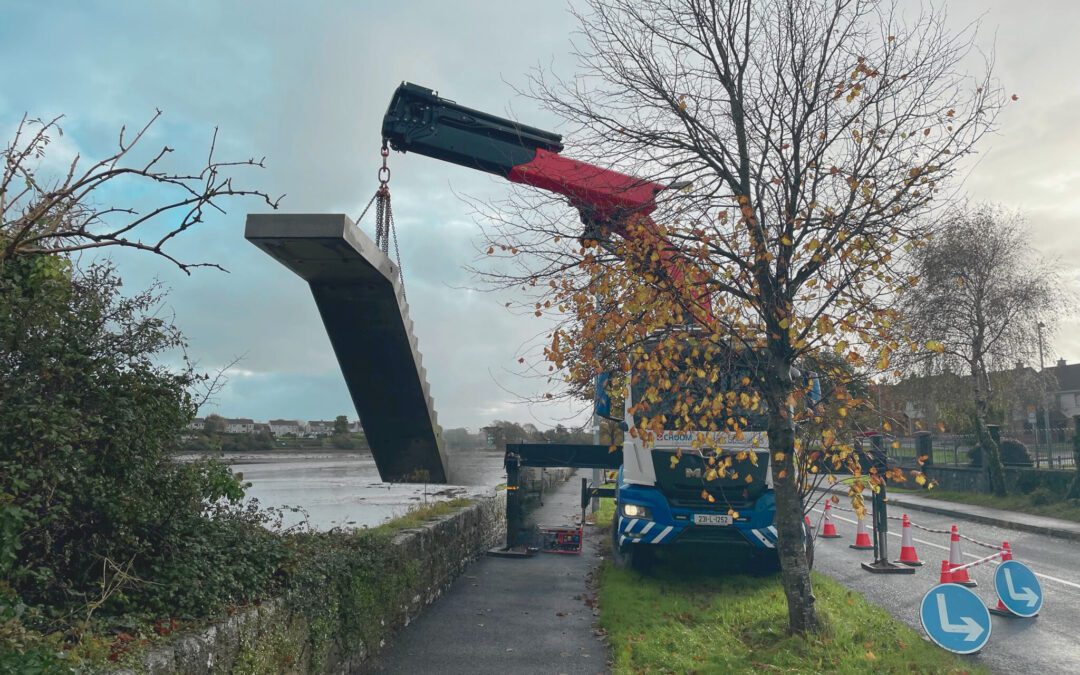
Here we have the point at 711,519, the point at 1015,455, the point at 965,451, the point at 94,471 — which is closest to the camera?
the point at 94,471

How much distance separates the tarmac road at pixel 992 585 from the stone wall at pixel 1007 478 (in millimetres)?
4272

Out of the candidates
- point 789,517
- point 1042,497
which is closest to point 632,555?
point 789,517

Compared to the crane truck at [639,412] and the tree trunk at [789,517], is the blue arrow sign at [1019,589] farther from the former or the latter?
the tree trunk at [789,517]

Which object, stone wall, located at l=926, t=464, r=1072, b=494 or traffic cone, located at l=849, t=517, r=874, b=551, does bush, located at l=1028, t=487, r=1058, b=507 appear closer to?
stone wall, located at l=926, t=464, r=1072, b=494

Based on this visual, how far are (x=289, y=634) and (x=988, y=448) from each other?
81.9 feet

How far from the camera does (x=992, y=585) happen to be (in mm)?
10570

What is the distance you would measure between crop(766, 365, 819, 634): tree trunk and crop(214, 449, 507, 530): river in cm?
426

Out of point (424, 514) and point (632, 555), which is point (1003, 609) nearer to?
point (632, 555)

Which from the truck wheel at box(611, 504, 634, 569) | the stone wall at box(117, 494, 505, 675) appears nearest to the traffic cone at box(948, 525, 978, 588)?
the truck wheel at box(611, 504, 634, 569)

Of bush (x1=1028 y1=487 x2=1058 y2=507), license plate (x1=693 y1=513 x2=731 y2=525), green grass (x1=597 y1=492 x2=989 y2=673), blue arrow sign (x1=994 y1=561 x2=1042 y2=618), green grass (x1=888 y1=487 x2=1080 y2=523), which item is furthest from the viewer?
bush (x1=1028 y1=487 x2=1058 y2=507)

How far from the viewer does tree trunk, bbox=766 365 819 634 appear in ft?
23.0

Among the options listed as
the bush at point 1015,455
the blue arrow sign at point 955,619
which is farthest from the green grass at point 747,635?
the bush at point 1015,455

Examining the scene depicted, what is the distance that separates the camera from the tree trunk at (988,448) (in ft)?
79.1

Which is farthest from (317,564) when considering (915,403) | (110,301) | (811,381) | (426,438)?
(915,403)
